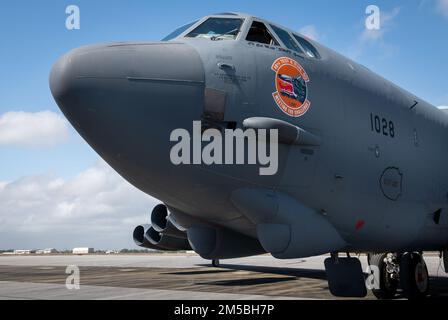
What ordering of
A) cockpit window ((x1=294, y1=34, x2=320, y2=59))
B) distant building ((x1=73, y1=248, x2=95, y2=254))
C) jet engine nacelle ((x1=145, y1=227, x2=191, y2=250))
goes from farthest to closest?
distant building ((x1=73, y1=248, x2=95, y2=254)) < jet engine nacelle ((x1=145, y1=227, x2=191, y2=250)) < cockpit window ((x1=294, y1=34, x2=320, y2=59))

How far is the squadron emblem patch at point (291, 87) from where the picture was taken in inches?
243

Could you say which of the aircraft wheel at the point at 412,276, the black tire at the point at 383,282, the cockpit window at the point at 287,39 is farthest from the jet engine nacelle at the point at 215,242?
the black tire at the point at 383,282

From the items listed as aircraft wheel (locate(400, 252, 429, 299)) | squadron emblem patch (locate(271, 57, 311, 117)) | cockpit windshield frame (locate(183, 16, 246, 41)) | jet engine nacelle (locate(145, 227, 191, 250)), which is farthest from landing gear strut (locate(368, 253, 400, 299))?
jet engine nacelle (locate(145, 227, 191, 250))

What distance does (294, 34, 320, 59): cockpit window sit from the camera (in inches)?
281

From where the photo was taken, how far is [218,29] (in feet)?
21.8

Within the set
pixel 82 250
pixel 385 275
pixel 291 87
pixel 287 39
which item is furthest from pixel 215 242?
pixel 82 250

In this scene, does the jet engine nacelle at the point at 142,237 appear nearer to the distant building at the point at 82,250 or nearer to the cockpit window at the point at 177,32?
the cockpit window at the point at 177,32

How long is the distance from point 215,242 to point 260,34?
118 inches

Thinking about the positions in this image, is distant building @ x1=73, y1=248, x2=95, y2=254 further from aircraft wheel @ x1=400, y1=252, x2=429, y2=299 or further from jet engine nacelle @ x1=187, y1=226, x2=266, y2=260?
jet engine nacelle @ x1=187, y1=226, x2=266, y2=260

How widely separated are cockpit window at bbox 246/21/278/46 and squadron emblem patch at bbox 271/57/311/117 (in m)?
0.38

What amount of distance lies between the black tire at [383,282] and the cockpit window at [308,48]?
5504mm

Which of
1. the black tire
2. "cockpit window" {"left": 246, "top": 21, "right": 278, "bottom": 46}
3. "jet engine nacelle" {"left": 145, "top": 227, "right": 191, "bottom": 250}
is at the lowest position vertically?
the black tire

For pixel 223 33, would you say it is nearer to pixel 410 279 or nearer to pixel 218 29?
pixel 218 29
